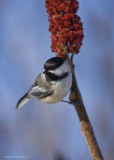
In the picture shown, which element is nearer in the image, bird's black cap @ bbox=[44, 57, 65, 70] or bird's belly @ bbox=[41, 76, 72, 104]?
bird's black cap @ bbox=[44, 57, 65, 70]

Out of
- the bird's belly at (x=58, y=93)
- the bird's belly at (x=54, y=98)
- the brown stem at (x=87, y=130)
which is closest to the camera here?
the brown stem at (x=87, y=130)

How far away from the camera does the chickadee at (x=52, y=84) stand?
153 centimetres

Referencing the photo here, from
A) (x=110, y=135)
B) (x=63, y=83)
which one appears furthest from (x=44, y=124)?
(x=63, y=83)

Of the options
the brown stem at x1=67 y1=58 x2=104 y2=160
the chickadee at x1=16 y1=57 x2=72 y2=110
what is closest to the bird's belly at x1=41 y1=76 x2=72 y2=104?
the chickadee at x1=16 y1=57 x2=72 y2=110

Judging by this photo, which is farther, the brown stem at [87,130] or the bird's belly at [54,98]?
the bird's belly at [54,98]

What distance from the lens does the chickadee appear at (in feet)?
5.03

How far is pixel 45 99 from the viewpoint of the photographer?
1.75m

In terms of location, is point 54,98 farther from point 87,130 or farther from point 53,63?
point 87,130

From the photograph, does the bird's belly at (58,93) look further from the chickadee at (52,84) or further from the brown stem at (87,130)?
the brown stem at (87,130)

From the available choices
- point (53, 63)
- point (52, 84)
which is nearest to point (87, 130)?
point (53, 63)

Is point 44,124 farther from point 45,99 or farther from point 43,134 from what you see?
point 45,99

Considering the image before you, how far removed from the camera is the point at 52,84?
1759 mm

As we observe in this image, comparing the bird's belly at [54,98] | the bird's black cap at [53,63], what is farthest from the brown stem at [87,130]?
the bird's belly at [54,98]

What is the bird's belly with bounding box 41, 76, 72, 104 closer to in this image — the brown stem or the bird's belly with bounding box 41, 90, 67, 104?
the bird's belly with bounding box 41, 90, 67, 104
